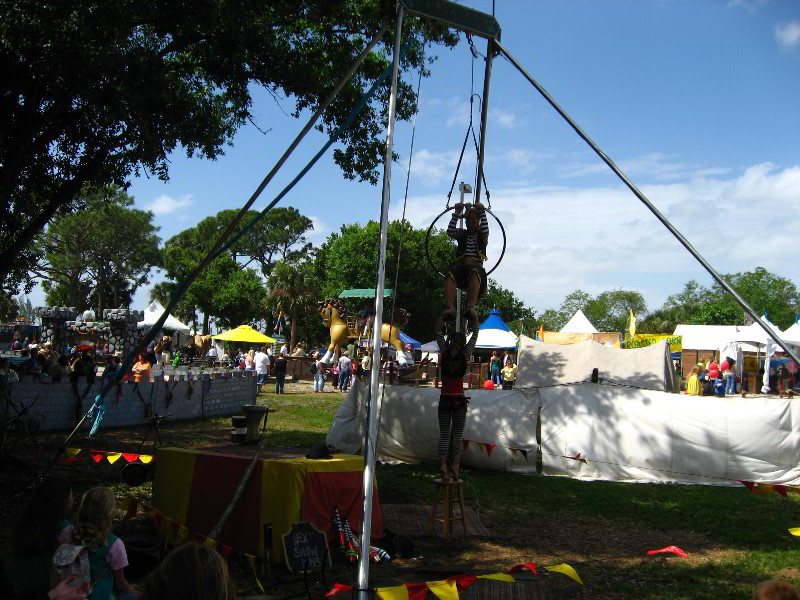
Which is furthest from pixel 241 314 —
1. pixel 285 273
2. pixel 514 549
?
pixel 514 549

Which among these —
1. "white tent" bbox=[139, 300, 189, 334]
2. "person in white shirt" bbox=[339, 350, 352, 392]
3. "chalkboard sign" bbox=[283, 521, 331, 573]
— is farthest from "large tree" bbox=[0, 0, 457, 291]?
"white tent" bbox=[139, 300, 189, 334]

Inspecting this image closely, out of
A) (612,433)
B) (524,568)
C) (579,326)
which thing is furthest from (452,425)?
(579,326)

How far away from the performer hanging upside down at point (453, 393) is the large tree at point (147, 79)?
350 cm

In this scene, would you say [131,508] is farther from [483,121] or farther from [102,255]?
[102,255]

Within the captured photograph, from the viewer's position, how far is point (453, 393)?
7320 millimetres

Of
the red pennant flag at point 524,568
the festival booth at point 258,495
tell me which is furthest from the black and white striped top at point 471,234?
the red pennant flag at point 524,568

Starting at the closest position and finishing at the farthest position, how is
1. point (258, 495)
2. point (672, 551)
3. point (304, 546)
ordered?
point (304, 546)
point (258, 495)
point (672, 551)

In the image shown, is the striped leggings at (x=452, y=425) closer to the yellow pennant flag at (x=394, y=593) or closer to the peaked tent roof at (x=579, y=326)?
the yellow pennant flag at (x=394, y=593)

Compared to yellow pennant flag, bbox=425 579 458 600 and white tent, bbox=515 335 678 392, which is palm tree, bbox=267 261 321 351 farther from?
yellow pennant flag, bbox=425 579 458 600

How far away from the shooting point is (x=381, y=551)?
6117 millimetres

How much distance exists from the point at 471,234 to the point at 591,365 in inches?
243

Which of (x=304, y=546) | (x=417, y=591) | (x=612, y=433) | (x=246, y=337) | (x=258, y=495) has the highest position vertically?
(x=246, y=337)

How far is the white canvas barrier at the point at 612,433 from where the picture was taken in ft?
33.5

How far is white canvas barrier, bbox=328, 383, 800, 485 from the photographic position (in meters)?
10.2
